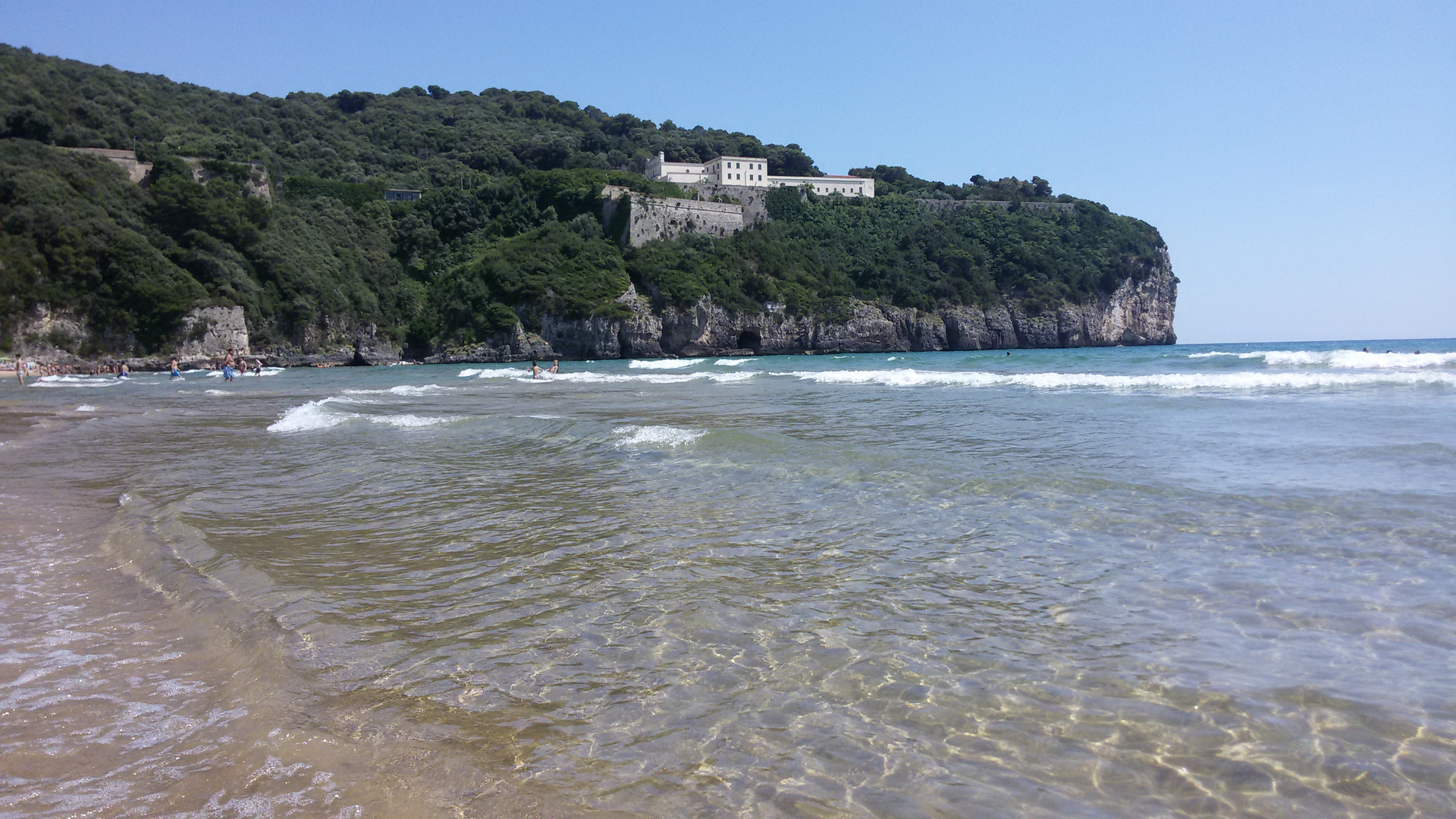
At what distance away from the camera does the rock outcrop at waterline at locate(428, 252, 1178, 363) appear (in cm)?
6419

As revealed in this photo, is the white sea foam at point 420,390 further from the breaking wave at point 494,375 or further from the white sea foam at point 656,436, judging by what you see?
the white sea foam at point 656,436

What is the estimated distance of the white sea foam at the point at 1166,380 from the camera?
20109 mm

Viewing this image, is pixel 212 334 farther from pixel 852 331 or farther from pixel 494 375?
pixel 852 331

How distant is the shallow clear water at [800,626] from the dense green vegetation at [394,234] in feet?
182

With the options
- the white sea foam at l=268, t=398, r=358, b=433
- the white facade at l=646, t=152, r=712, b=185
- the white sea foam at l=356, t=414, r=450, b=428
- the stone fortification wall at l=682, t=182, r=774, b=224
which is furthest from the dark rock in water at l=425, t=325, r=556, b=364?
the white sea foam at l=356, t=414, r=450, b=428

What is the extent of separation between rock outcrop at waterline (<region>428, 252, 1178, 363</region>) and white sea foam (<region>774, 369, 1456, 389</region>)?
122ft

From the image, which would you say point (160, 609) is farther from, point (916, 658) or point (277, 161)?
point (277, 161)

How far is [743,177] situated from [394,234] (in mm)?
39663

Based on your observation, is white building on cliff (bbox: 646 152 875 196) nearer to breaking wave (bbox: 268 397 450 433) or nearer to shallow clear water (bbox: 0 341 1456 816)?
breaking wave (bbox: 268 397 450 433)

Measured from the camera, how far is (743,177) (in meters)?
91.5

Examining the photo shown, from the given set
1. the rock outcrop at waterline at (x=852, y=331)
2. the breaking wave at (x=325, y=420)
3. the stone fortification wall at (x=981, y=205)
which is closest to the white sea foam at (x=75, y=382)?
the rock outcrop at waterline at (x=852, y=331)

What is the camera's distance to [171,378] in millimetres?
40344

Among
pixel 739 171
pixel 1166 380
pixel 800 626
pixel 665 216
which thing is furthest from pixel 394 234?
pixel 800 626

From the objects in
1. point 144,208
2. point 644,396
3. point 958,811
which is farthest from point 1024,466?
point 144,208
